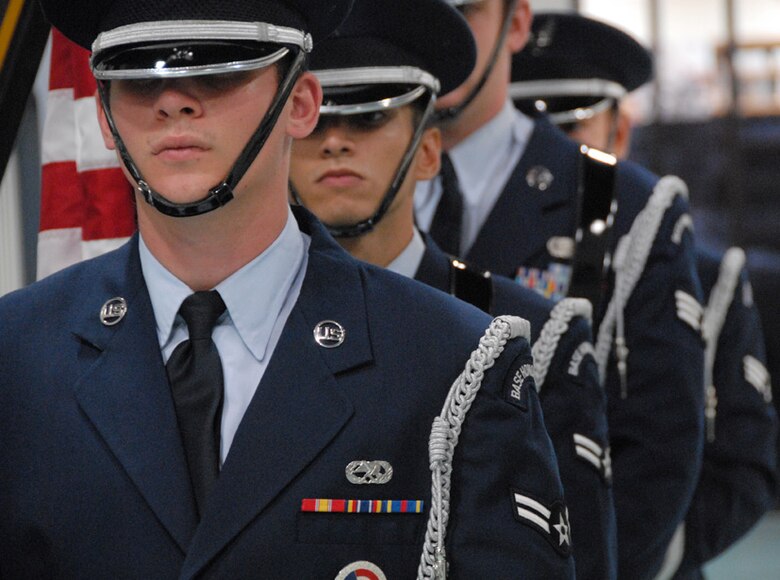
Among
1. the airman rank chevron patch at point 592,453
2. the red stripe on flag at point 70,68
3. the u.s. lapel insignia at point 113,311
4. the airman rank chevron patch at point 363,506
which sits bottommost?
the airman rank chevron patch at point 592,453

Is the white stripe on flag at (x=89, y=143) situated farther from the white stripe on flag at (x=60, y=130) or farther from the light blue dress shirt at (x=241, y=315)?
the light blue dress shirt at (x=241, y=315)

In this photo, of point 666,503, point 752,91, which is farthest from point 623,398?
point 752,91

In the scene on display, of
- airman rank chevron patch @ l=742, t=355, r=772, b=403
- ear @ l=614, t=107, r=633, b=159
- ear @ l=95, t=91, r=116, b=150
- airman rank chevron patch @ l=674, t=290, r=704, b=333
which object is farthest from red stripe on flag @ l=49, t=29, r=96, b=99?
ear @ l=614, t=107, r=633, b=159

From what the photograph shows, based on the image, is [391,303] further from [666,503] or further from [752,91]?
[752,91]

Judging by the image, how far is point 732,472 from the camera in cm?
380

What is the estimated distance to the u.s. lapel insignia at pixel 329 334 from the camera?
2029mm

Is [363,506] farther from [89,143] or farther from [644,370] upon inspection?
[644,370]

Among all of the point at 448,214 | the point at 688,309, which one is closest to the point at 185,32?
the point at 448,214

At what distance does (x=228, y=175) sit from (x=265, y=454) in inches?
14.2

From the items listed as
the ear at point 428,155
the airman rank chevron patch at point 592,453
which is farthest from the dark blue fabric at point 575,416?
the ear at point 428,155

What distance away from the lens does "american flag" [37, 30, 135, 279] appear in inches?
105

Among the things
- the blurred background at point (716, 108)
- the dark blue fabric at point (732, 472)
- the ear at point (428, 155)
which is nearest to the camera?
the ear at point (428, 155)

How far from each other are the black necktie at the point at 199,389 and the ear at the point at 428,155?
3.01ft

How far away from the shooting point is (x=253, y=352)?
2010 millimetres
